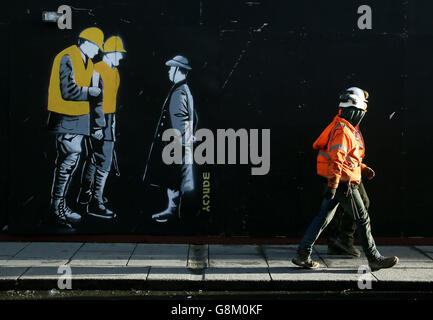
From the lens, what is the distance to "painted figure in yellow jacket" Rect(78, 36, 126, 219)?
7266mm

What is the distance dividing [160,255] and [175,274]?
970 millimetres

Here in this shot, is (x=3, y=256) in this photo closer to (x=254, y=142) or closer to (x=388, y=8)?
(x=254, y=142)

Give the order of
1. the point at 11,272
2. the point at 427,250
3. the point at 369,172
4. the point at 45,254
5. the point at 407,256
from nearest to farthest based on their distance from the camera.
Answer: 1. the point at 11,272
2. the point at 369,172
3. the point at 45,254
4. the point at 407,256
5. the point at 427,250

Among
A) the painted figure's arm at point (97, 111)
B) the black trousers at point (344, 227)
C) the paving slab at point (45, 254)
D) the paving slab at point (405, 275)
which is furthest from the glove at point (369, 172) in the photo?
the paving slab at point (45, 254)

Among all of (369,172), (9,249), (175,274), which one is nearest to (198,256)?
(175,274)

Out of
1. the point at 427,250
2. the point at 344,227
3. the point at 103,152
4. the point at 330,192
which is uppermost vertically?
the point at 103,152

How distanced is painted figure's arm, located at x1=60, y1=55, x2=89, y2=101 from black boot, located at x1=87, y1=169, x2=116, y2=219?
1063 millimetres

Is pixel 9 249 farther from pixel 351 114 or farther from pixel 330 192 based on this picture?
pixel 351 114

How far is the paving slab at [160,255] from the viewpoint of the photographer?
6133mm

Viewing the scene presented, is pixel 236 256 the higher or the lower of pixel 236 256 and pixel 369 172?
the lower

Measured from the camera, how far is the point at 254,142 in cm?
733

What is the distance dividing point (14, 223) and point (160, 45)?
317cm

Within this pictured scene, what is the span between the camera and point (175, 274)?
5629 mm
